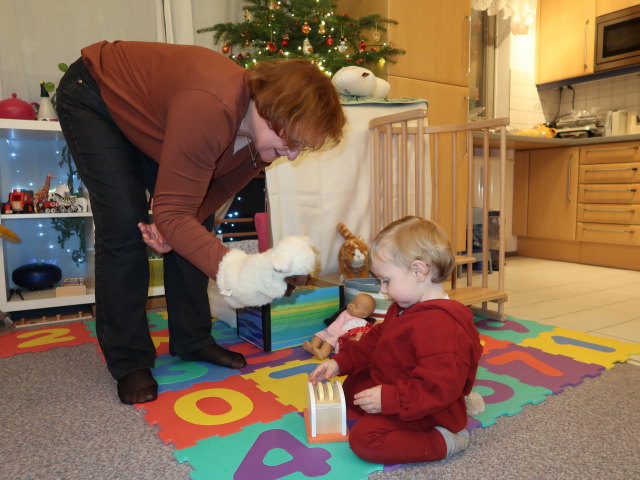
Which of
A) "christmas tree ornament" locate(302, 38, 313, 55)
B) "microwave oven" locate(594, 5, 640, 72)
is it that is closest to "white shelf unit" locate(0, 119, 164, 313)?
"christmas tree ornament" locate(302, 38, 313, 55)

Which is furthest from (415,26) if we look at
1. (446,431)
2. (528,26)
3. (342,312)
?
(446,431)

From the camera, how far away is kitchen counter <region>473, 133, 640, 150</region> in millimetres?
3100

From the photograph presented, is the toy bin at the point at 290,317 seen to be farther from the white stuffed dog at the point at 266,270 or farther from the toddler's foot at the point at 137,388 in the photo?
the white stuffed dog at the point at 266,270

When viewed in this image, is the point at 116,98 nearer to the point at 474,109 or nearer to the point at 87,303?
the point at 87,303

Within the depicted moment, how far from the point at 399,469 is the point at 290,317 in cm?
77

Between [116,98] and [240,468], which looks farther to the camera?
[116,98]

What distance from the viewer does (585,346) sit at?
1.58 m

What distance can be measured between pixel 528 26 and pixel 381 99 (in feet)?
7.85

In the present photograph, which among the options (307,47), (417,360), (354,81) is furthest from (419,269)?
(307,47)

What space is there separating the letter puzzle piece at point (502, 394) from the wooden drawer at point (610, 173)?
2.45m

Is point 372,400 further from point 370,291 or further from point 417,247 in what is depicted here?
point 370,291

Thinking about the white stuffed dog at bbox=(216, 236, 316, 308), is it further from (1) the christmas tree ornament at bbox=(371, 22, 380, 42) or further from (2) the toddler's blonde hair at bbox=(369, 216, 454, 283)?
(1) the christmas tree ornament at bbox=(371, 22, 380, 42)

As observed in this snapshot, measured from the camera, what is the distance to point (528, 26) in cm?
384

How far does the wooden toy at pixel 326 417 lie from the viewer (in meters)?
0.99
